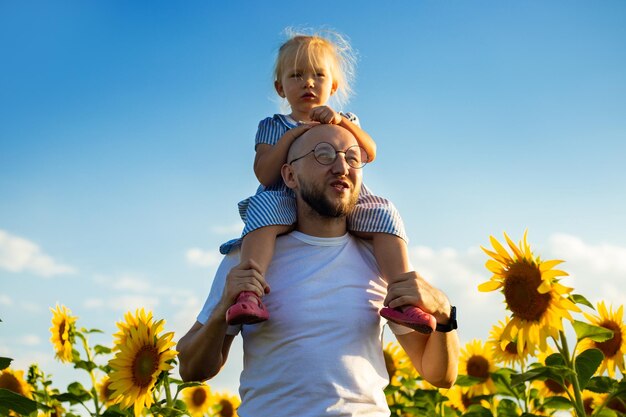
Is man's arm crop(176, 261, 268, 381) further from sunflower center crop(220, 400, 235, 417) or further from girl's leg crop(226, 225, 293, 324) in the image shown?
sunflower center crop(220, 400, 235, 417)

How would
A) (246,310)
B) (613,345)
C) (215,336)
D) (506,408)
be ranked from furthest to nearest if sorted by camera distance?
(506,408) < (613,345) < (215,336) < (246,310)

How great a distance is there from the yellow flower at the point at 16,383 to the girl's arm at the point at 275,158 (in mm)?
3358

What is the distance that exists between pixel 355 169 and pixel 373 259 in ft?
1.29

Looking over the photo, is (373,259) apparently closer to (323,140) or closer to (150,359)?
(323,140)

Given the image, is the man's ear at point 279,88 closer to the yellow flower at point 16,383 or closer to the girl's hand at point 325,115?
the girl's hand at point 325,115

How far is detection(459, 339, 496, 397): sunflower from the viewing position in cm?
582

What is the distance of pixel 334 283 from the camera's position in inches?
121

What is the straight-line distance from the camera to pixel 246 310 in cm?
279

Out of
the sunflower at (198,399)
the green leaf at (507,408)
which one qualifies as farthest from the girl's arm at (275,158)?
the sunflower at (198,399)

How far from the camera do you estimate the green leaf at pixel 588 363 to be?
3.50 metres

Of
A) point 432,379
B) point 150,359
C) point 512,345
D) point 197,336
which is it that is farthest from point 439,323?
point 512,345

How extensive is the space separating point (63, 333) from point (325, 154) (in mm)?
3170

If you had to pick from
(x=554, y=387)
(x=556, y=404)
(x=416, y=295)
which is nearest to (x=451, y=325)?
(x=416, y=295)

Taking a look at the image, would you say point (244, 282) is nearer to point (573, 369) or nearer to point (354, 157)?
point (354, 157)
